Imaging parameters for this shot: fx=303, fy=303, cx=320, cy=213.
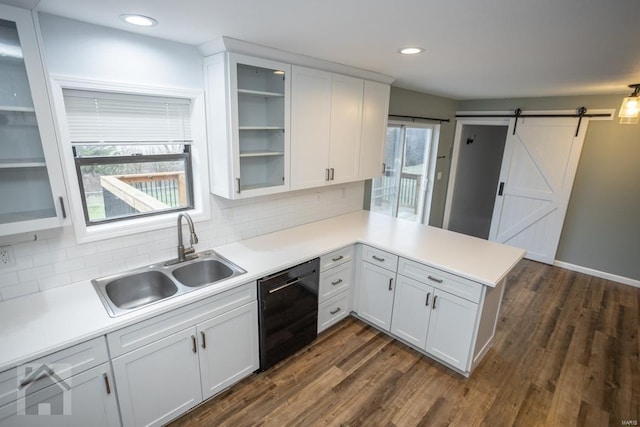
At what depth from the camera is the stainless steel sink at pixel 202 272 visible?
2285 mm

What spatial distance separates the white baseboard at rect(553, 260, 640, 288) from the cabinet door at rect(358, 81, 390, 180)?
3336mm

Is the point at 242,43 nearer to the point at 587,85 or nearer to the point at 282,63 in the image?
the point at 282,63

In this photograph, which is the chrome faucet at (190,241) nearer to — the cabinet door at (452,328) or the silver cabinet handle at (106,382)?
the silver cabinet handle at (106,382)

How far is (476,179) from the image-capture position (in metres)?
6.09

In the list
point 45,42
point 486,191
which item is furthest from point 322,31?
point 486,191

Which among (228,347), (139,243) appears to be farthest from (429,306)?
(139,243)

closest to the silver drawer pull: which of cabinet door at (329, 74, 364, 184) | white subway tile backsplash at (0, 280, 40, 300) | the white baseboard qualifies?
cabinet door at (329, 74, 364, 184)

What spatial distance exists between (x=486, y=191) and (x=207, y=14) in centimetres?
630

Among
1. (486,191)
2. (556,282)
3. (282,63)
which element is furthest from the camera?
(486,191)

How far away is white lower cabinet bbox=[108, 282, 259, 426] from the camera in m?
1.69

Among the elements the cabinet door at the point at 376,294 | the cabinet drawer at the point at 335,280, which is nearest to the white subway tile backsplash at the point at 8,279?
the cabinet drawer at the point at 335,280

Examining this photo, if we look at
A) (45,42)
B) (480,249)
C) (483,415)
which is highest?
(45,42)

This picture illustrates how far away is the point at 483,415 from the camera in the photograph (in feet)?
6.91

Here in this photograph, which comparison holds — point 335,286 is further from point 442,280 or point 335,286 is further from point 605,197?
point 605,197
